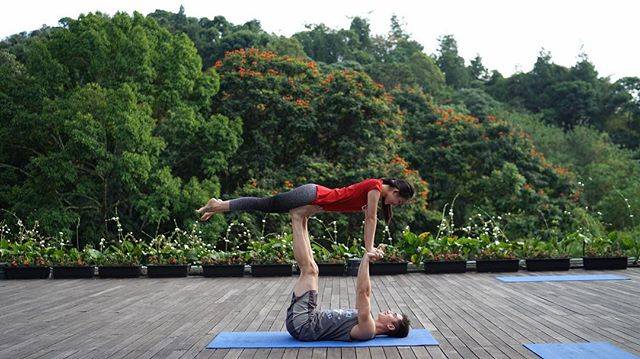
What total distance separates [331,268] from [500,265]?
250cm

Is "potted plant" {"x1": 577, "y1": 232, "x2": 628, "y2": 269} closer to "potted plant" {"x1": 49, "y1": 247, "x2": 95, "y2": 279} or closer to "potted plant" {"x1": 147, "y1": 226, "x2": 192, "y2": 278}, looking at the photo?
A: "potted plant" {"x1": 147, "y1": 226, "x2": 192, "y2": 278}

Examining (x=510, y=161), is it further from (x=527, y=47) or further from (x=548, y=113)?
(x=527, y=47)

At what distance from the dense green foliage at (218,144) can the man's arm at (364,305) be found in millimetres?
7914

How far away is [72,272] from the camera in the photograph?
936 centimetres

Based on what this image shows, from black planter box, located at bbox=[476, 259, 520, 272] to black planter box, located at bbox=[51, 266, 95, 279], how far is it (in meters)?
5.85

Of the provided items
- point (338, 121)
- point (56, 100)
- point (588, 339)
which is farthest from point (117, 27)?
point (588, 339)

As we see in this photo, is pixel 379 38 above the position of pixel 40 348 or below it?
above

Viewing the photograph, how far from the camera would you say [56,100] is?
13.9 meters

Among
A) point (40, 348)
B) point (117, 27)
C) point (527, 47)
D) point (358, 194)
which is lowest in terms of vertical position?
point (40, 348)

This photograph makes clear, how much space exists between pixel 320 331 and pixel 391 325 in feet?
1.63

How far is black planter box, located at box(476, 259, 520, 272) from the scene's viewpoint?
9164 millimetres

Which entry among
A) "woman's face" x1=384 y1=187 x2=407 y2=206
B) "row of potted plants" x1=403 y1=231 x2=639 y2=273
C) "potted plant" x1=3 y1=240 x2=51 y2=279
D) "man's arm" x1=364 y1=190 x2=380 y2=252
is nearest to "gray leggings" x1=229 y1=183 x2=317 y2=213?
"man's arm" x1=364 y1=190 x2=380 y2=252

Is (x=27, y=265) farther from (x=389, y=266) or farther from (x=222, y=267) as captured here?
(x=389, y=266)

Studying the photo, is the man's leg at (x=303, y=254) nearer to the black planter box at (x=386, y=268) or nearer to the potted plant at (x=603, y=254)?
the black planter box at (x=386, y=268)
